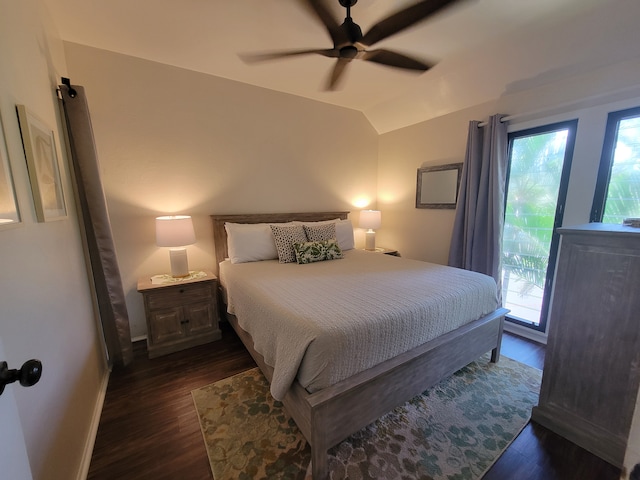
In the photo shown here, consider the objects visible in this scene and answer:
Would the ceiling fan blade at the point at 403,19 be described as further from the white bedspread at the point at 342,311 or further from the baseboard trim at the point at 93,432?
the baseboard trim at the point at 93,432

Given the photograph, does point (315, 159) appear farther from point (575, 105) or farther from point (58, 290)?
point (58, 290)

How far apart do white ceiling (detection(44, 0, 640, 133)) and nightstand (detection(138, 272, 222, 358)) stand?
2024 mm

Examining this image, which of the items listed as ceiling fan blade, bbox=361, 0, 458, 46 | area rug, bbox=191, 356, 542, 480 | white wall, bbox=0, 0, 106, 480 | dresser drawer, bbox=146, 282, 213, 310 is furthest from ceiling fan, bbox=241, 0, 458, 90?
area rug, bbox=191, 356, 542, 480

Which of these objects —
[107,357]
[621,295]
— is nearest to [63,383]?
[107,357]

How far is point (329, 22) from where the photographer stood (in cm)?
144

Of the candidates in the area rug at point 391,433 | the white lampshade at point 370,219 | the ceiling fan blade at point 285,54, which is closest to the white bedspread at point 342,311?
the area rug at point 391,433

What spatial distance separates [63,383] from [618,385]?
273 centimetres

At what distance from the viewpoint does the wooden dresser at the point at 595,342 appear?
126cm

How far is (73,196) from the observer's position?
6.08 ft

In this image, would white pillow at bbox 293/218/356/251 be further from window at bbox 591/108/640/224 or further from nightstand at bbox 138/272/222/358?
window at bbox 591/108/640/224

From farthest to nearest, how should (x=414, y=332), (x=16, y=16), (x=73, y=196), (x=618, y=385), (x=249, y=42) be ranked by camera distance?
(x=249, y=42)
(x=73, y=196)
(x=414, y=332)
(x=618, y=385)
(x=16, y=16)

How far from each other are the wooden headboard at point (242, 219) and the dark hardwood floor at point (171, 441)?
115 centimetres

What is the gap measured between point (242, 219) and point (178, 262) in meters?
0.80

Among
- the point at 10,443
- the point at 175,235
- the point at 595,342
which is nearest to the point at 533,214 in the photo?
the point at 595,342
